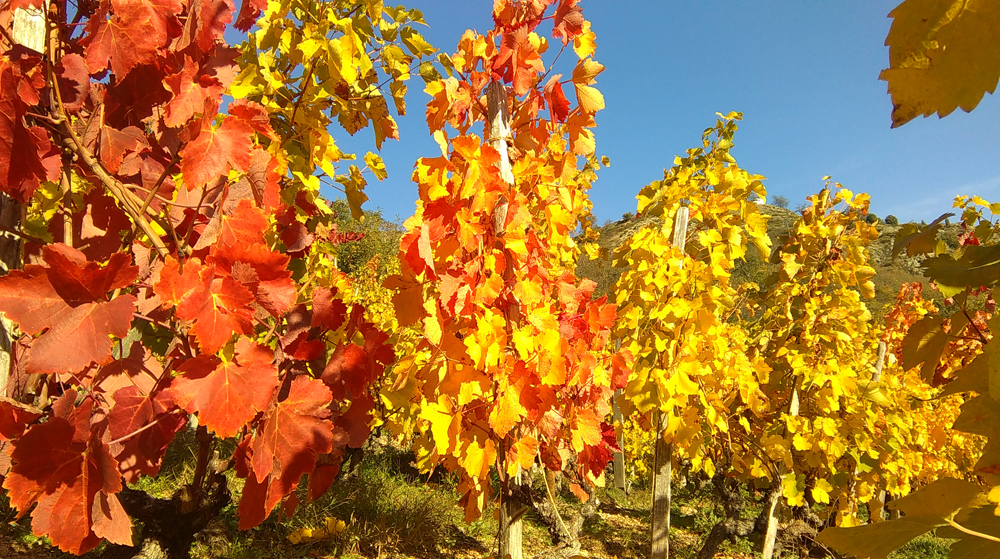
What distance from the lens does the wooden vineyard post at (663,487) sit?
3023 mm

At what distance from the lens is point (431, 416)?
1.48 metres

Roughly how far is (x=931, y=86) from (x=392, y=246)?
76.8 feet

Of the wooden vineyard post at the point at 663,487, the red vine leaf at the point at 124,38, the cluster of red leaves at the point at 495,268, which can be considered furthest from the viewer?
the wooden vineyard post at the point at 663,487

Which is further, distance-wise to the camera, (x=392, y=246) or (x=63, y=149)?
(x=392, y=246)

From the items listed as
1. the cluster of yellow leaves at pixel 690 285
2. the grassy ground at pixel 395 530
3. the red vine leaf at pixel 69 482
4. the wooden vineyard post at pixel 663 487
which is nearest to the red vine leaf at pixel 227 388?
the red vine leaf at pixel 69 482

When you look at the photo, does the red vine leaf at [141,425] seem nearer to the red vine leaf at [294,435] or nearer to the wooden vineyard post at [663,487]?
the red vine leaf at [294,435]

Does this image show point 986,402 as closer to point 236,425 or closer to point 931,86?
point 931,86

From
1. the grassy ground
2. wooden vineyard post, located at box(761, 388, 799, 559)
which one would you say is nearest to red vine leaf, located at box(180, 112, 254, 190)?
the grassy ground

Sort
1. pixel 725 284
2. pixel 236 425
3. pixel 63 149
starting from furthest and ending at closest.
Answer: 1. pixel 725 284
2. pixel 63 149
3. pixel 236 425

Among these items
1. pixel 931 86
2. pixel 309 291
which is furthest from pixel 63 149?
pixel 309 291

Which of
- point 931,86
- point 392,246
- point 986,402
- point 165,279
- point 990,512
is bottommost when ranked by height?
point 990,512

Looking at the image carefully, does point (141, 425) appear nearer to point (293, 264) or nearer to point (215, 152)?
point (215, 152)

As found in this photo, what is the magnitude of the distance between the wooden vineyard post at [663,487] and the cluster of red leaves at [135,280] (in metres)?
2.45

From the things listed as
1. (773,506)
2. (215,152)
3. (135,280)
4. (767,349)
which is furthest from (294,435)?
(773,506)
